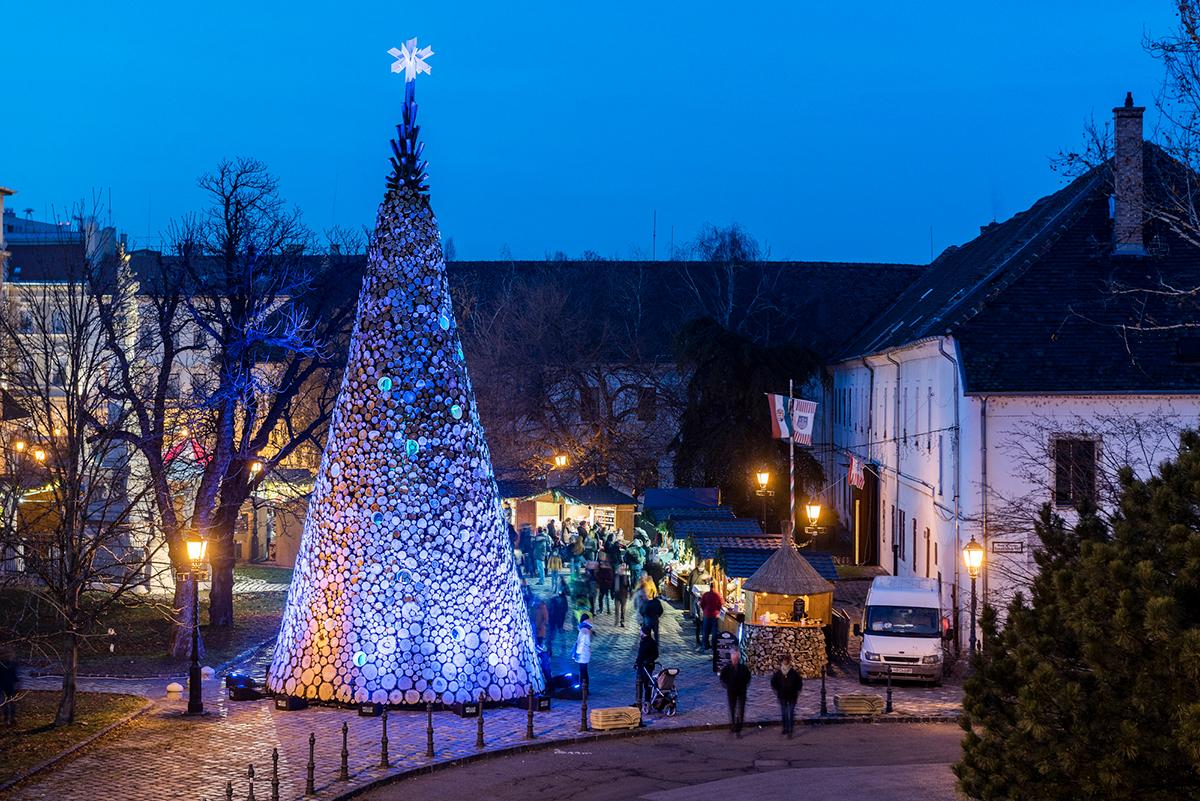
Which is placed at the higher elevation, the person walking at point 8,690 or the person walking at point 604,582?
the person walking at point 604,582

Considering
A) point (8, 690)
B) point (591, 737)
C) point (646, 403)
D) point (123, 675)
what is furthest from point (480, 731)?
point (646, 403)

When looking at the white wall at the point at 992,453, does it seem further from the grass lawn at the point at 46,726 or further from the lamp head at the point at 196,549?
the grass lawn at the point at 46,726

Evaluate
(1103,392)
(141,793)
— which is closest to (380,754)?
(141,793)

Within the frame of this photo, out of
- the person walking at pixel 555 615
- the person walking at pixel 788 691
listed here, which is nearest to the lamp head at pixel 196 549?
the person walking at pixel 555 615

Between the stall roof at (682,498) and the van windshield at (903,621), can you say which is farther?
the stall roof at (682,498)

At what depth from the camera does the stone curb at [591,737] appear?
18.2 meters

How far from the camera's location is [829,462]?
2415 inches

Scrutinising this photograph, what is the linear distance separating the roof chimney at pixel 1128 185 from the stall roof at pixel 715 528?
10.7 m

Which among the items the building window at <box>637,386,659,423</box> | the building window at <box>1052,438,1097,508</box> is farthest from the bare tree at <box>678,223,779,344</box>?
the building window at <box>1052,438,1097,508</box>

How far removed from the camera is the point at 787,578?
27.5 metres

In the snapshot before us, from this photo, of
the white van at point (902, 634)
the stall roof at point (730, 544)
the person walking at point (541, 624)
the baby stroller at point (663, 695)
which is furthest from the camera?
the stall roof at point (730, 544)

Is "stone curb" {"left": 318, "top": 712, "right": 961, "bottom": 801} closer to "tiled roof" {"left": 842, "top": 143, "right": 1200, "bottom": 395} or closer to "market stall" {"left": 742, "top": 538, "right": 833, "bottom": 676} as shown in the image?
"market stall" {"left": 742, "top": 538, "right": 833, "bottom": 676}

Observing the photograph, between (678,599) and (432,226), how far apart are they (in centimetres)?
1791

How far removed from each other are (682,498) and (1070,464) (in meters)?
15.4
